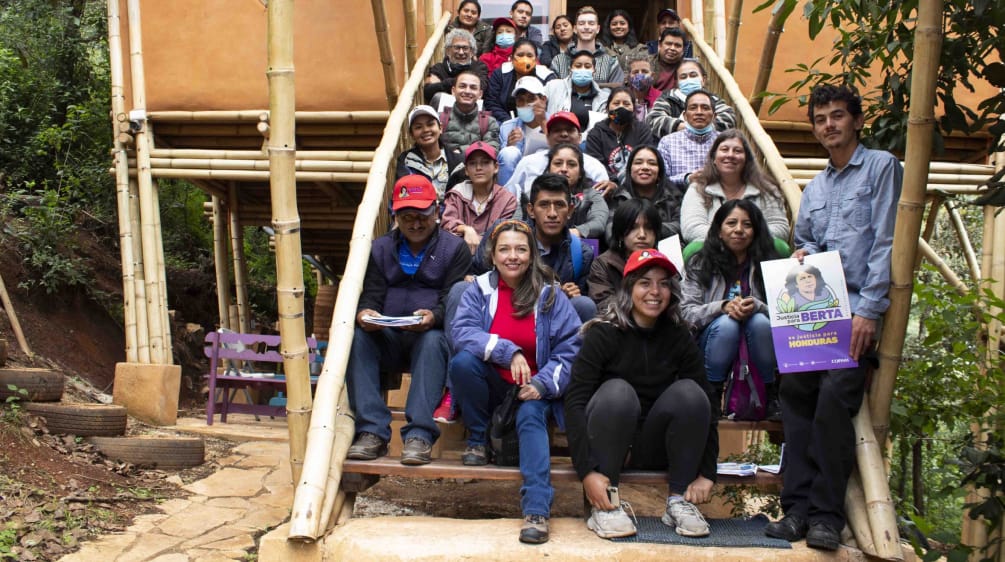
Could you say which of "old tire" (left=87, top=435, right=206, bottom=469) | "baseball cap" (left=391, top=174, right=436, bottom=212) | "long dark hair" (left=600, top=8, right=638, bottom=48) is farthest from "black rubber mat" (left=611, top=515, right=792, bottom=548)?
"long dark hair" (left=600, top=8, right=638, bottom=48)

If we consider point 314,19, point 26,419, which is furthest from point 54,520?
point 314,19

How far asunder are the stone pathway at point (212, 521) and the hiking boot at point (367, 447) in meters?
0.84

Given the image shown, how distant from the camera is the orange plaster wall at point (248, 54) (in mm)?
7434

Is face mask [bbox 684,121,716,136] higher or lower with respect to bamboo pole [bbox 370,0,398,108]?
lower

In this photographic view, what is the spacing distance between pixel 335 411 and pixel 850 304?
206 centimetres

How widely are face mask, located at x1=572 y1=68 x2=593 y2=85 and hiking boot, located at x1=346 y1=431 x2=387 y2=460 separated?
407cm

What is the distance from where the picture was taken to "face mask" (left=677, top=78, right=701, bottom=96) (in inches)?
264

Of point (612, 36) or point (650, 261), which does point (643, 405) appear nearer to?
point (650, 261)

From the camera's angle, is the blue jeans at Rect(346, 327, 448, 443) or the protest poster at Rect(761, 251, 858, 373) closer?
the protest poster at Rect(761, 251, 858, 373)

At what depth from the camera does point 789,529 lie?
3.37m

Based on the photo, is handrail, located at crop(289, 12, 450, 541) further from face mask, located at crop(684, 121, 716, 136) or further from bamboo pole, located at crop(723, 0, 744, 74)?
bamboo pole, located at crop(723, 0, 744, 74)

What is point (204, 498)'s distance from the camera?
16.8 ft

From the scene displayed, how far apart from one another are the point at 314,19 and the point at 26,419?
3.80 m

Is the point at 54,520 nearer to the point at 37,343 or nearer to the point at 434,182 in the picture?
the point at 434,182
